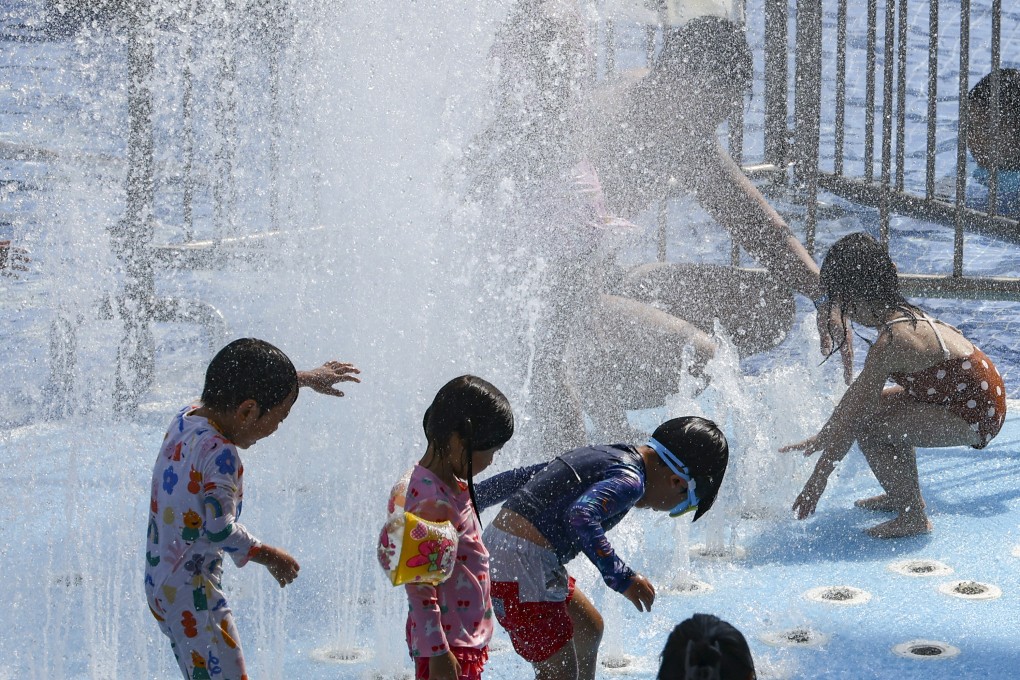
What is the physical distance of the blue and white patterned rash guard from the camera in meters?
2.25

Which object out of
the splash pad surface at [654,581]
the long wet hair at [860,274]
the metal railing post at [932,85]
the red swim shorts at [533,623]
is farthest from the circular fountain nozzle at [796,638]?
the metal railing post at [932,85]

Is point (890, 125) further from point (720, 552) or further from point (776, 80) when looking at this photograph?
point (720, 552)

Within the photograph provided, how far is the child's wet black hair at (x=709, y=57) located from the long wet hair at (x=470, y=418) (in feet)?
9.48

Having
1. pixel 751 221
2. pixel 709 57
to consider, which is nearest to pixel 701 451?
pixel 751 221

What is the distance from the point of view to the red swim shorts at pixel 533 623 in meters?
2.43

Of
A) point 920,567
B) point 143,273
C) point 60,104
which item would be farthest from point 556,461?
point 60,104

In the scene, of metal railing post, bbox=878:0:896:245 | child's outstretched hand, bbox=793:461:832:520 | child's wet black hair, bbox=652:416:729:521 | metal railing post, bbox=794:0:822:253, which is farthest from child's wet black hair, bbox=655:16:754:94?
child's wet black hair, bbox=652:416:729:521

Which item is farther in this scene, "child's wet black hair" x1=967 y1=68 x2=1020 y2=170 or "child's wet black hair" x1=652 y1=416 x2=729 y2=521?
"child's wet black hair" x1=967 y1=68 x2=1020 y2=170

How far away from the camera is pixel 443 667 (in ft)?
7.01

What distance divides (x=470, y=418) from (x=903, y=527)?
7.58ft

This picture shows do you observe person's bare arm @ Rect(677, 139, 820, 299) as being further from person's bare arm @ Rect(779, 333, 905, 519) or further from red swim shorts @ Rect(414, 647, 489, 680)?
red swim shorts @ Rect(414, 647, 489, 680)

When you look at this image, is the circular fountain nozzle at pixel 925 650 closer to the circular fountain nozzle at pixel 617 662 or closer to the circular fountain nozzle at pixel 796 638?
the circular fountain nozzle at pixel 796 638

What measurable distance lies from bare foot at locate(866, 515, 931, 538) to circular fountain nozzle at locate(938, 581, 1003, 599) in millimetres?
455

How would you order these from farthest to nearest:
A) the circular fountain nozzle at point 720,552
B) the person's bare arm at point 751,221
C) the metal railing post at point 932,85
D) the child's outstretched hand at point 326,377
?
1. the metal railing post at point 932,85
2. the person's bare arm at point 751,221
3. the circular fountain nozzle at point 720,552
4. the child's outstretched hand at point 326,377
